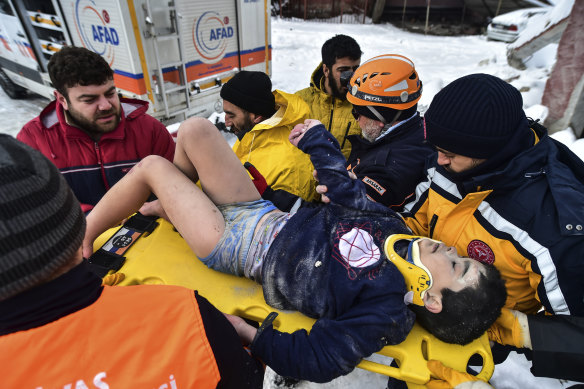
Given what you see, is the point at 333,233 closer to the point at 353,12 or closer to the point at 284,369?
the point at 284,369

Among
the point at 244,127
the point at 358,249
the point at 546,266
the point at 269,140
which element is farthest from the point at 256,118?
the point at 546,266

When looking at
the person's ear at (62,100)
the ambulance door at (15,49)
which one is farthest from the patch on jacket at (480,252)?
the ambulance door at (15,49)

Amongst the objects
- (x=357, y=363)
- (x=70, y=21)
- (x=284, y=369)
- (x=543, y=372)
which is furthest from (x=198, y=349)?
(x=70, y=21)

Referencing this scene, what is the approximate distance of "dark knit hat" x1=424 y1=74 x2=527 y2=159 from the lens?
4.29ft

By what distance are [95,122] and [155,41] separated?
96.2 inches

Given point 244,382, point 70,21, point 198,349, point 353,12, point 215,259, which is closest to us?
point 198,349

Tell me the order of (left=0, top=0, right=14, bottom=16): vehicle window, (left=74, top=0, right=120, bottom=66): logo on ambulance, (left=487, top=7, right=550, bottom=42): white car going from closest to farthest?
(left=74, top=0, right=120, bottom=66): logo on ambulance, (left=0, top=0, right=14, bottom=16): vehicle window, (left=487, top=7, right=550, bottom=42): white car

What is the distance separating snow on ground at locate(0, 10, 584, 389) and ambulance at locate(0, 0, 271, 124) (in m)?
1.35

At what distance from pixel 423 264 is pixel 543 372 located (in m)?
0.63

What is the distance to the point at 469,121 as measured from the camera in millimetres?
1329

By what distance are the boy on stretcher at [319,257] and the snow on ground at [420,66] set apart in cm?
90

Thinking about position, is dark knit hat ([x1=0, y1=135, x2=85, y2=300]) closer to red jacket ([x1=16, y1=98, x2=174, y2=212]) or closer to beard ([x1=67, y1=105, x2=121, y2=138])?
red jacket ([x1=16, y1=98, x2=174, y2=212])

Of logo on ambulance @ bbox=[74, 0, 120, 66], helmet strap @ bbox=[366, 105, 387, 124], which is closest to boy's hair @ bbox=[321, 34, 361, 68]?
helmet strap @ bbox=[366, 105, 387, 124]

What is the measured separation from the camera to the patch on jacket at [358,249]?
5.14 ft
